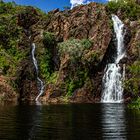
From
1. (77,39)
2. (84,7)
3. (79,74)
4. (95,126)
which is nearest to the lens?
(95,126)

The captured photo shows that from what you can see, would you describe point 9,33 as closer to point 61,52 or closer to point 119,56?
point 61,52

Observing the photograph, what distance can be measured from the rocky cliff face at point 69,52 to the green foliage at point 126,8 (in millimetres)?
4821

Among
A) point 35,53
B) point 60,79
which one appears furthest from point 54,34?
point 60,79

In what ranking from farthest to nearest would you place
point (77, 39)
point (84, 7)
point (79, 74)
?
point (84, 7) < point (77, 39) < point (79, 74)

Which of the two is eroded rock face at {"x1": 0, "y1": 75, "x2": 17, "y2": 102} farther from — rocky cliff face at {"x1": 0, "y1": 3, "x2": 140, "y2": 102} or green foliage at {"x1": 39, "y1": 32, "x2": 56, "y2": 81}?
green foliage at {"x1": 39, "y1": 32, "x2": 56, "y2": 81}

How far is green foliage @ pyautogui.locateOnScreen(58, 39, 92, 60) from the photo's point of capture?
101 m

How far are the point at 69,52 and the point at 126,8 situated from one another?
3216 centimetres

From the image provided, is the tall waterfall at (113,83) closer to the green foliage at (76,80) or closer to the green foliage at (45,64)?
the green foliage at (76,80)

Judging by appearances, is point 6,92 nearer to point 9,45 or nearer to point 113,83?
point 9,45

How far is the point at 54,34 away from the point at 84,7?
518 inches

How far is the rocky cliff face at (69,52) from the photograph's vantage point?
318 ft

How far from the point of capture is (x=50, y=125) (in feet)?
114

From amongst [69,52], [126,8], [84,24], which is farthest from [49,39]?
[126,8]

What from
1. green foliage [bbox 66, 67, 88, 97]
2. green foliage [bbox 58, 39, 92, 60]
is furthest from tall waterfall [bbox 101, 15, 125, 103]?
green foliage [bbox 58, 39, 92, 60]
